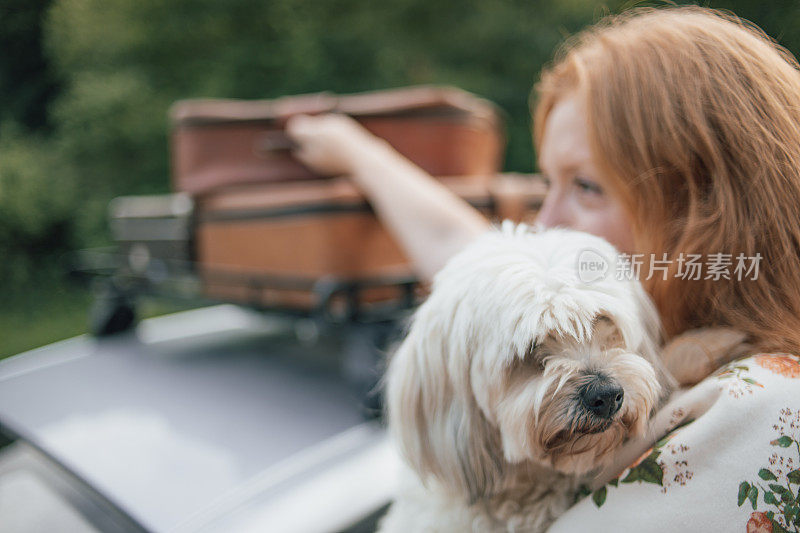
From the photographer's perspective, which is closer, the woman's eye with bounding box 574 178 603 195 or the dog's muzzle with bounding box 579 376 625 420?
the dog's muzzle with bounding box 579 376 625 420

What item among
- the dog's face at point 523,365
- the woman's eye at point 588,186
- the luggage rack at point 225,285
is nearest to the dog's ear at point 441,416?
the dog's face at point 523,365

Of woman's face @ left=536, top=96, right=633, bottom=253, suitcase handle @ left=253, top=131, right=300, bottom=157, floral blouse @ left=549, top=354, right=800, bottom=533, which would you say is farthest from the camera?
suitcase handle @ left=253, top=131, right=300, bottom=157

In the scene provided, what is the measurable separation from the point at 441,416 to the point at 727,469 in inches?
21.6

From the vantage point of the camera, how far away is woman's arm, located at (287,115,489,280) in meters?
1.61

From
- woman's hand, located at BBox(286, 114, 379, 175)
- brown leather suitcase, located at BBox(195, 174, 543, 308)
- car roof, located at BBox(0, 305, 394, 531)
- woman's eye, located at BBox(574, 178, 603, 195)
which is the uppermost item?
woman's hand, located at BBox(286, 114, 379, 175)

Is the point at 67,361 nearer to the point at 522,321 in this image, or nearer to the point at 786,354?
the point at 522,321

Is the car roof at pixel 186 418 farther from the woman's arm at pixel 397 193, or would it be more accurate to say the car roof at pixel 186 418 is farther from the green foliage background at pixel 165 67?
the green foliage background at pixel 165 67

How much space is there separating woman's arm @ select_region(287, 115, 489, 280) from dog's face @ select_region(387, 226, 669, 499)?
400 millimetres

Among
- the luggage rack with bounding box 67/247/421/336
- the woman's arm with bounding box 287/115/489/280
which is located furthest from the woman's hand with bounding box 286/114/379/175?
the luggage rack with bounding box 67/247/421/336

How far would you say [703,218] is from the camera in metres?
1.07

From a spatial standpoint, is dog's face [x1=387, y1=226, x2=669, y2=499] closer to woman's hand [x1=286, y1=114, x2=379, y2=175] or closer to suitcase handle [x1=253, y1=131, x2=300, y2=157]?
woman's hand [x1=286, y1=114, x2=379, y2=175]

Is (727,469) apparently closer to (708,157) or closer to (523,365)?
(523,365)

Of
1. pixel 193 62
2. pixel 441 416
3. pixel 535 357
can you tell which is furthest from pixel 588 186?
pixel 193 62

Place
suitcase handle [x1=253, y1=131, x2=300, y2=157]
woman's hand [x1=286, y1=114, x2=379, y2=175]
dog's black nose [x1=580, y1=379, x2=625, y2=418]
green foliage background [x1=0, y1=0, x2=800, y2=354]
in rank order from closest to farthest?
dog's black nose [x1=580, y1=379, x2=625, y2=418] → woman's hand [x1=286, y1=114, x2=379, y2=175] → suitcase handle [x1=253, y1=131, x2=300, y2=157] → green foliage background [x1=0, y1=0, x2=800, y2=354]
